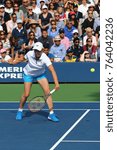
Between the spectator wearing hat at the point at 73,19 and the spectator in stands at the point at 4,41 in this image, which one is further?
the spectator wearing hat at the point at 73,19

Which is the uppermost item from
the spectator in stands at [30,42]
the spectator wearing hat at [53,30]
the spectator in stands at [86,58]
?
the spectator wearing hat at [53,30]

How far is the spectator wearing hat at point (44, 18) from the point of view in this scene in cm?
1996

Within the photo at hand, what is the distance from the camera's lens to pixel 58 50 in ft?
59.1

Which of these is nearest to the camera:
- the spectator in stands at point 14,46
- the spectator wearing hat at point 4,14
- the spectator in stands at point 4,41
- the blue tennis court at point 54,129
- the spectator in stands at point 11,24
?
the blue tennis court at point 54,129

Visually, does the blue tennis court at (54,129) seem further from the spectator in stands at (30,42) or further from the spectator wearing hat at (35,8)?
the spectator wearing hat at (35,8)

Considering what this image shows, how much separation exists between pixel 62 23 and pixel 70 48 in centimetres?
172

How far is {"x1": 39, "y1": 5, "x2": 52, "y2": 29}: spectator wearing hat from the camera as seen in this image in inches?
786

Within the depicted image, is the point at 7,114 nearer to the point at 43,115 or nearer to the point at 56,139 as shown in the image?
the point at 43,115

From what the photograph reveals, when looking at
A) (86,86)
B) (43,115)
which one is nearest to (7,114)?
(43,115)

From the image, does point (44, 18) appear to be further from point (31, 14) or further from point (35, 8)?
point (35, 8)

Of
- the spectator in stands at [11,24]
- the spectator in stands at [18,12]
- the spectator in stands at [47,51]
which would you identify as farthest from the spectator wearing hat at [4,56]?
the spectator in stands at [18,12]

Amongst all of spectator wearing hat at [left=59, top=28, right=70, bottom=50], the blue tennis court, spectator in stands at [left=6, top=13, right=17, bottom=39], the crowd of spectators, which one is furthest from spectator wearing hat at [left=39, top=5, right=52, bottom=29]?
the blue tennis court

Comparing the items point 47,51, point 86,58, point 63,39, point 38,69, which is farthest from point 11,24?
point 38,69

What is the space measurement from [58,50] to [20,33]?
7.22 feet
